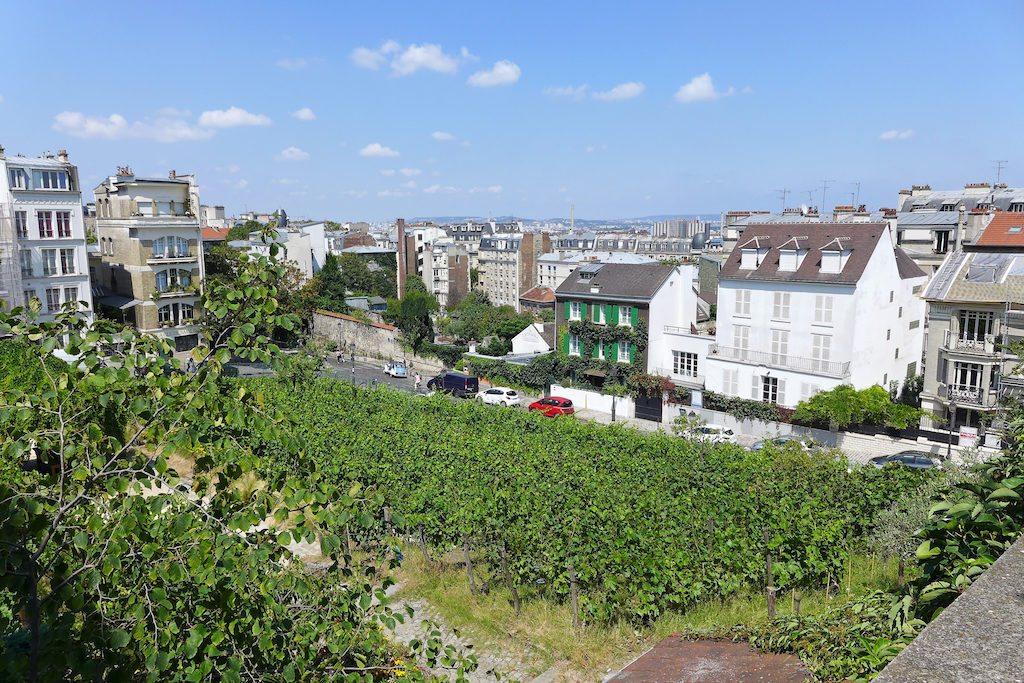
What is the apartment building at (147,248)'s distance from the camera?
38.7 m

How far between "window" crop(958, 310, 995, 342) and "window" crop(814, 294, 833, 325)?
4.85m

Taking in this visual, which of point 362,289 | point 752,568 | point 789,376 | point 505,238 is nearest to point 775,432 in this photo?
point 789,376

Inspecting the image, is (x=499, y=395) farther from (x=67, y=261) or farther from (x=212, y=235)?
(x=212, y=235)

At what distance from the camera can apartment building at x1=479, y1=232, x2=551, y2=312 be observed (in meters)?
83.3

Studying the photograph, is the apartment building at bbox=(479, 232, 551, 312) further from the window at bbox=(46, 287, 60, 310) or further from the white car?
the window at bbox=(46, 287, 60, 310)

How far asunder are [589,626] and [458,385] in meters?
26.7

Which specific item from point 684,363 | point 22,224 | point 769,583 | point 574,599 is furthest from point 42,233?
point 769,583

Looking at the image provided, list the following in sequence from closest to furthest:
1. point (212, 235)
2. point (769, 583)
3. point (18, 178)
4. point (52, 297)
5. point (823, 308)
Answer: point (769, 583) → point (823, 308) → point (18, 178) → point (52, 297) → point (212, 235)

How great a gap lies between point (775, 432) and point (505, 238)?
198 ft

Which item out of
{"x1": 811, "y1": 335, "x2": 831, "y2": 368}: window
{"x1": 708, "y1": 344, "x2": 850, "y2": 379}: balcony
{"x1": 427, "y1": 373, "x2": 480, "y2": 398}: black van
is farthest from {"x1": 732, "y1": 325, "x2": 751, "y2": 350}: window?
{"x1": 427, "y1": 373, "x2": 480, "y2": 398}: black van

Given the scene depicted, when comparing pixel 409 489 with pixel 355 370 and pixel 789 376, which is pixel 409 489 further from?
pixel 355 370

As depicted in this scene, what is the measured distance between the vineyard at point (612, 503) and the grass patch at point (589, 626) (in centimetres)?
30

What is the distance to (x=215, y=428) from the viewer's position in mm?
4910

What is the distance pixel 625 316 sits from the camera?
3762cm
